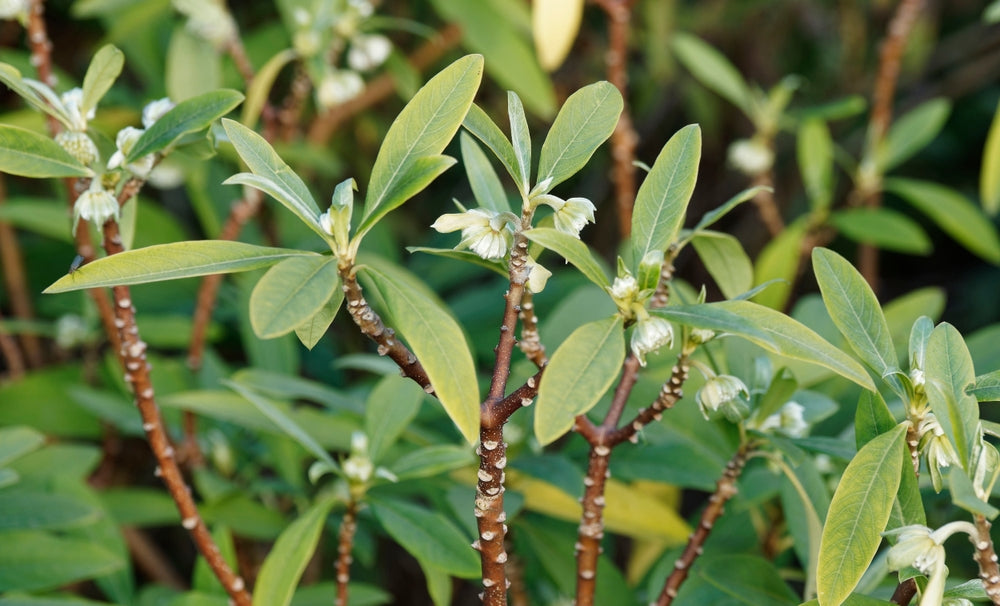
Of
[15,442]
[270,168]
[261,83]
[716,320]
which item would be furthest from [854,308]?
[261,83]

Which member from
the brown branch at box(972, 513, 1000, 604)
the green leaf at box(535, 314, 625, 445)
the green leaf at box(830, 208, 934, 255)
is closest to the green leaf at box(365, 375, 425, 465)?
the green leaf at box(535, 314, 625, 445)

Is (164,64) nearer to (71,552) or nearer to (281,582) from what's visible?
(71,552)

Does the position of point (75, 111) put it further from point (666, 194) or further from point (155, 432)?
point (666, 194)

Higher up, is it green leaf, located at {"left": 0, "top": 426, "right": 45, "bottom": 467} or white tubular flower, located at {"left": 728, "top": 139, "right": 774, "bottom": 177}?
white tubular flower, located at {"left": 728, "top": 139, "right": 774, "bottom": 177}

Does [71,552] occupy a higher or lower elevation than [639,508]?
lower

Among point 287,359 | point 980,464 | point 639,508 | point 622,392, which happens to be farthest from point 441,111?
point 287,359

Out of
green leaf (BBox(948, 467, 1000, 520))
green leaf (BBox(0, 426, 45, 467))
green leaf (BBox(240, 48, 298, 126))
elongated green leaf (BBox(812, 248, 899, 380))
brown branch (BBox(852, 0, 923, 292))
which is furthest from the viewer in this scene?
brown branch (BBox(852, 0, 923, 292))

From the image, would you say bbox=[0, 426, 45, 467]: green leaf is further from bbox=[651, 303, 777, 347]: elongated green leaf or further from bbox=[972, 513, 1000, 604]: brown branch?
bbox=[972, 513, 1000, 604]: brown branch

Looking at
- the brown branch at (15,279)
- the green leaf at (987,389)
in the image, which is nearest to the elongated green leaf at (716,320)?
the green leaf at (987,389)

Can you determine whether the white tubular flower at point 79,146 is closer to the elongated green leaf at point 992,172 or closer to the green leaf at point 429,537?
the green leaf at point 429,537
